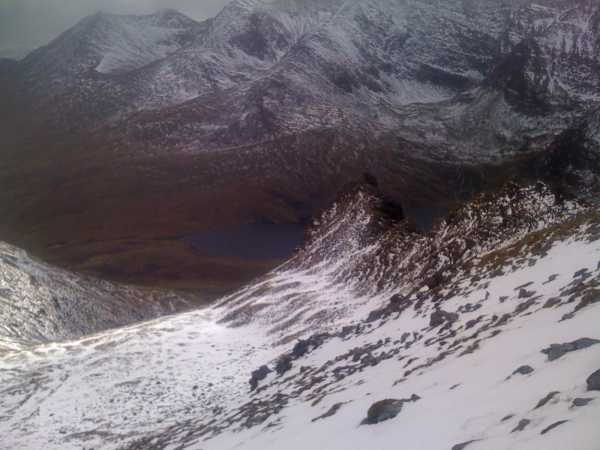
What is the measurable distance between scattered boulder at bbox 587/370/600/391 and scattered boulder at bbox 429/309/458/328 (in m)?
8.49

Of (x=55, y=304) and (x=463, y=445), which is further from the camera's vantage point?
(x=55, y=304)

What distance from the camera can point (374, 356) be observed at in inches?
679

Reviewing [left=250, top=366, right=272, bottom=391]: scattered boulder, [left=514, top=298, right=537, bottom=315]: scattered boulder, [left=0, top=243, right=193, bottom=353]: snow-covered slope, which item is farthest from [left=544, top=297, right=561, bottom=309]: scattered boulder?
[left=0, top=243, right=193, bottom=353]: snow-covered slope

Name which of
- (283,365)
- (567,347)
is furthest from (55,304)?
(567,347)

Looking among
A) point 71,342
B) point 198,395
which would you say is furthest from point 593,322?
point 71,342

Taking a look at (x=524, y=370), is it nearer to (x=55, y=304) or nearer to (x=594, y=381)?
(x=594, y=381)

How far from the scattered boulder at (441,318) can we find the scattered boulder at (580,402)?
8749 mm

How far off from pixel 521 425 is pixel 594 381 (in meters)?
1.09

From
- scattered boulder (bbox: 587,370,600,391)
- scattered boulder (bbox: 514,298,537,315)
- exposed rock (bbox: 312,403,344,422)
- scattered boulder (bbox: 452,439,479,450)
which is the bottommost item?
exposed rock (bbox: 312,403,344,422)

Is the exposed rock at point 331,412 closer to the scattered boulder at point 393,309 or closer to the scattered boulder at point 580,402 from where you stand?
the scattered boulder at point 580,402

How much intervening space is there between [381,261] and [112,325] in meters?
29.1

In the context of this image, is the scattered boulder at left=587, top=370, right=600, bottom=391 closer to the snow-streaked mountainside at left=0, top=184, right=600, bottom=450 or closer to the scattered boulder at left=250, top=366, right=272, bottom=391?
the snow-streaked mountainside at left=0, top=184, right=600, bottom=450

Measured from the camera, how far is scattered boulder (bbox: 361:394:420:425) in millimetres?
10555

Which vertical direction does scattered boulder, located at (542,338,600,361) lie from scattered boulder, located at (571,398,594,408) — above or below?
below
